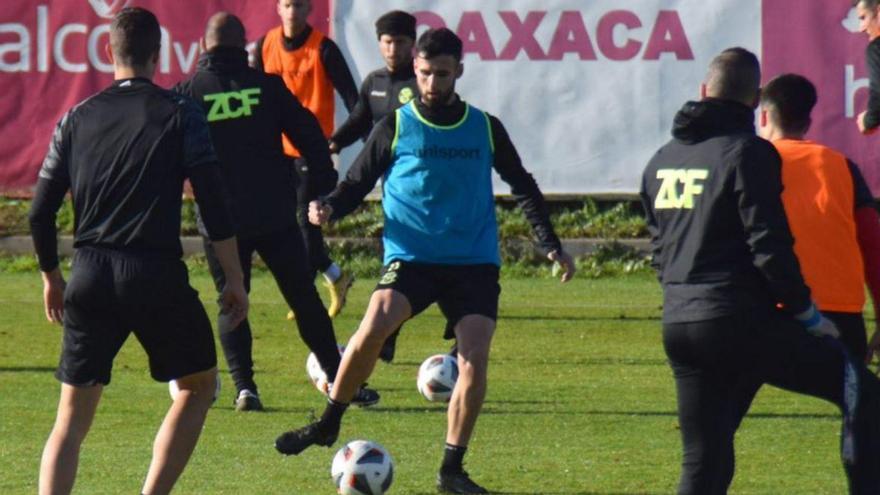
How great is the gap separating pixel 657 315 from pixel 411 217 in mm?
7100

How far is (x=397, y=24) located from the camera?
12477mm

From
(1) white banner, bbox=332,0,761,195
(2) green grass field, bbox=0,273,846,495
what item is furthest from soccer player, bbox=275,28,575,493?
(1) white banner, bbox=332,0,761,195

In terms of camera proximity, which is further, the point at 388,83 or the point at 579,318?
the point at 579,318

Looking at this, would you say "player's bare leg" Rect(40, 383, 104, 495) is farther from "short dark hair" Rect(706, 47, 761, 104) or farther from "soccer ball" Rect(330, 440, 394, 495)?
"short dark hair" Rect(706, 47, 761, 104)

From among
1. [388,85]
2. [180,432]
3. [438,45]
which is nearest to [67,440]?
[180,432]

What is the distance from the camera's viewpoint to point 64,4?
63.8 ft

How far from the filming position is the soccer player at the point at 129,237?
23.2ft

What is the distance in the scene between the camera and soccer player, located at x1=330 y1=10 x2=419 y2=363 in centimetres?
1255

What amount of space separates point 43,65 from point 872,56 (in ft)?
30.7

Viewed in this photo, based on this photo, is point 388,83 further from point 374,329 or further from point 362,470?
point 362,470

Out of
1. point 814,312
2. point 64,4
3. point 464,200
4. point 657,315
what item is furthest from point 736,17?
point 814,312

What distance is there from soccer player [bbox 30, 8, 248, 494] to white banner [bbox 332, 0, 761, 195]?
11.4 m

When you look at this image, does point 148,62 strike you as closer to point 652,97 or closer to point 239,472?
point 239,472

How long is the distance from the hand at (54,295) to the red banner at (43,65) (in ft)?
39.5
